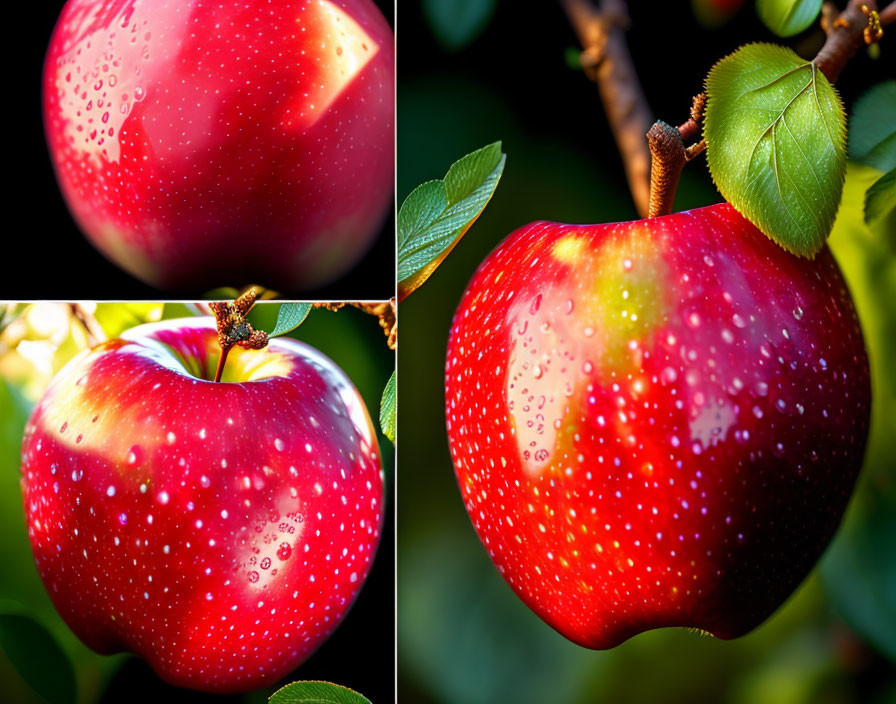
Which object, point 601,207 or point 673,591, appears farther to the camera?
point 601,207

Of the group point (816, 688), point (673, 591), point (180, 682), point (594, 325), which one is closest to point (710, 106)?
point (594, 325)

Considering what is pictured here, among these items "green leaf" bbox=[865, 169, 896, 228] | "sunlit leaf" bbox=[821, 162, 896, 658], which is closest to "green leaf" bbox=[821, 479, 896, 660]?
"sunlit leaf" bbox=[821, 162, 896, 658]

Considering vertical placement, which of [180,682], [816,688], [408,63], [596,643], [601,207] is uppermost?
[408,63]

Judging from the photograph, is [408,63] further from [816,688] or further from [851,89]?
[816,688]

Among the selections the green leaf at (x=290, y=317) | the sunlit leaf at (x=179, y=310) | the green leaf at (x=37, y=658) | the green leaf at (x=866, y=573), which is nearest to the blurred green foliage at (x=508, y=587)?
the green leaf at (x=866, y=573)

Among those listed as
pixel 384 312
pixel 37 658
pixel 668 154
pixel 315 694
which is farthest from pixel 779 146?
pixel 37 658

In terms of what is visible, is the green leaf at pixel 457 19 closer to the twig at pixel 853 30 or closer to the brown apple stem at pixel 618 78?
the brown apple stem at pixel 618 78
